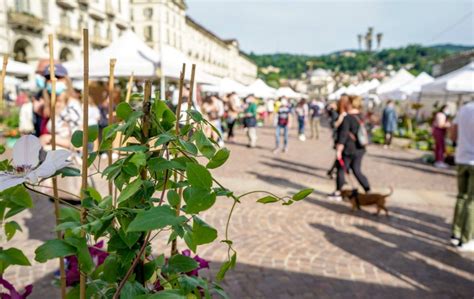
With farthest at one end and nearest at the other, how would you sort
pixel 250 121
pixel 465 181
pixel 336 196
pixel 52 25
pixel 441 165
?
pixel 52 25, pixel 250 121, pixel 441 165, pixel 336 196, pixel 465 181

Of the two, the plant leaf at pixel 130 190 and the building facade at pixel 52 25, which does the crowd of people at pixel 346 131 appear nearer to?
the plant leaf at pixel 130 190

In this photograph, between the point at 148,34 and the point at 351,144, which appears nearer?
the point at 351,144

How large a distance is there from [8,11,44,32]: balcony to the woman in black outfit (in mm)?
33304

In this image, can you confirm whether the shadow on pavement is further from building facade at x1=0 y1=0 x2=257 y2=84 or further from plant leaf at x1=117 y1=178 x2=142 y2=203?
plant leaf at x1=117 y1=178 x2=142 y2=203

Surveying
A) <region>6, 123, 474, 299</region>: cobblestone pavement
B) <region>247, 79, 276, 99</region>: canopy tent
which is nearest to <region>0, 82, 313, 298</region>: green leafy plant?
<region>6, 123, 474, 299</region>: cobblestone pavement

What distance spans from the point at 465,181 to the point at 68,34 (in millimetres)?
40736

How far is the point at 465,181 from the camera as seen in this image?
440 cm

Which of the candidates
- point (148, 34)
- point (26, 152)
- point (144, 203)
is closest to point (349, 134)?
point (144, 203)

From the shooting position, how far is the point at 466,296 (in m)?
3.46

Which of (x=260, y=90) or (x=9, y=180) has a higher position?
(x=260, y=90)

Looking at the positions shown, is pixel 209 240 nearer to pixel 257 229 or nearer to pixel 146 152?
pixel 146 152

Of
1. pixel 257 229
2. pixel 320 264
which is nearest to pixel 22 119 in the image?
pixel 257 229

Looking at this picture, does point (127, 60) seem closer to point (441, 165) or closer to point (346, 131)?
point (346, 131)

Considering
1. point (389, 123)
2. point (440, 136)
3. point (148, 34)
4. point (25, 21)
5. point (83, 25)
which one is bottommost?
point (440, 136)
